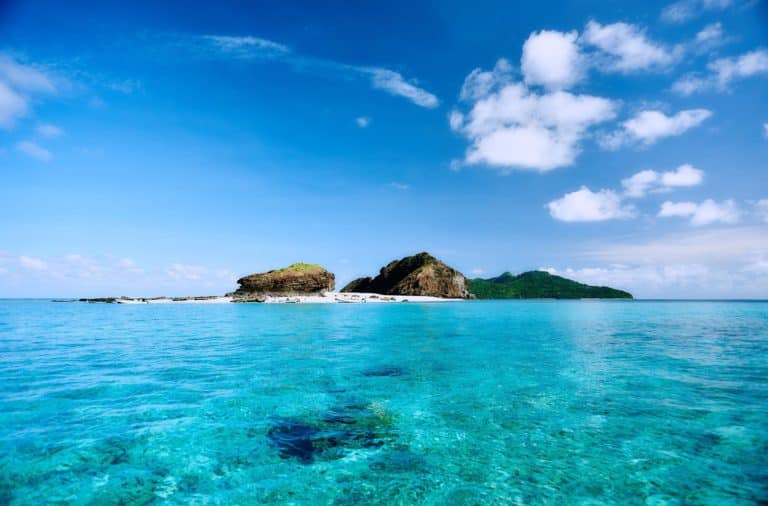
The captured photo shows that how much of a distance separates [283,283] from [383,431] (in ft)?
517

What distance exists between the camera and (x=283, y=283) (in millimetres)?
163500

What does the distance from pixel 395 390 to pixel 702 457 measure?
1118cm

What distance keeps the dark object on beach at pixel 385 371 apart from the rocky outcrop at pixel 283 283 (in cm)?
14536

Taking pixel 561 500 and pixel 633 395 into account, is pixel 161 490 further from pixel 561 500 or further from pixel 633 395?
pixel 633 395

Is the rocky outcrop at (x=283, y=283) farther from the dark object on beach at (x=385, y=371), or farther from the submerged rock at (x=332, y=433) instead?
the submerged rock at (x=332, y=433)

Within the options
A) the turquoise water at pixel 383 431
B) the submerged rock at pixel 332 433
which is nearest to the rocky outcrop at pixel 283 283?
the turquoise water at pixel 383 431

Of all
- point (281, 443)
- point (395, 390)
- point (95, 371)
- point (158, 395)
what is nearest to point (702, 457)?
point (395, 390)

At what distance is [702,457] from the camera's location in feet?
34.6

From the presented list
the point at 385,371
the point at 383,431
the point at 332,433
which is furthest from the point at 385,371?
the point at 332,433

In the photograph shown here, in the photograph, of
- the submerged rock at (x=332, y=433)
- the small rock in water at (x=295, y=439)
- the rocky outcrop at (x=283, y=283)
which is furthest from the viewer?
the rocky outcrop at (x=283, y=283)

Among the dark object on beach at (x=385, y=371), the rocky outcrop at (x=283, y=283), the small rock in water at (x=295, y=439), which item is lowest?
the small rock in water at (x=295, y=439)

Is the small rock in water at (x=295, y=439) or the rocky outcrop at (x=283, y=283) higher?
the rocky outcrop at (x=283, y=283)

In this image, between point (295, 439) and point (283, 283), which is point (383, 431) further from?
point (283, 283)

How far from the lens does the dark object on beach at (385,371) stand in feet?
69.2
